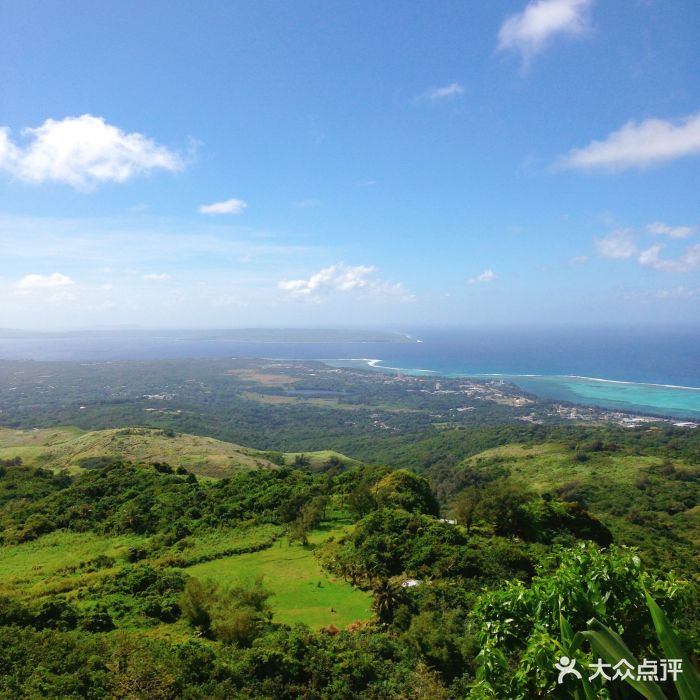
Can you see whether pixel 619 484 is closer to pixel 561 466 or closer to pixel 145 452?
pixel 561 466

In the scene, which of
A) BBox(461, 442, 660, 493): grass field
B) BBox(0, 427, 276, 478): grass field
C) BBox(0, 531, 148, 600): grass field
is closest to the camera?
BBox(0, 531, 148, 600): grass field

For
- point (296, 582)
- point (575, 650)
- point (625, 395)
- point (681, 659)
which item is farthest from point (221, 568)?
point (625, 395)

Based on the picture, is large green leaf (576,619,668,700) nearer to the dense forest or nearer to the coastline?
the dense forest

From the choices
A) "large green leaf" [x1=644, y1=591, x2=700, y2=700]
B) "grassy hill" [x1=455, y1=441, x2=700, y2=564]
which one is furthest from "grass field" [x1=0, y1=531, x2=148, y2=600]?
"grassy hill" [x1=455, y1=441, x2=700, y2=564]

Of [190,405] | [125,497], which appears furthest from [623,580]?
[190,405]

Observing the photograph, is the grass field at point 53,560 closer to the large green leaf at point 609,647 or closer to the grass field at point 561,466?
the large green leaf at point 609,647

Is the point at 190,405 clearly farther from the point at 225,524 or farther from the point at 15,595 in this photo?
the point at 15,595

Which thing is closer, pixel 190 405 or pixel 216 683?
pixel 216 683
